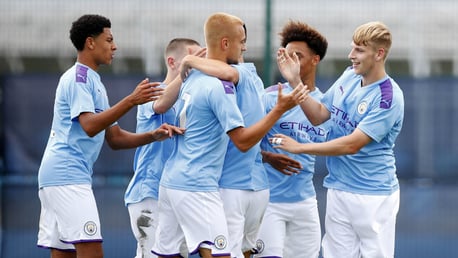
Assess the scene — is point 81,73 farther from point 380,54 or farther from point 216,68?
point 380,54

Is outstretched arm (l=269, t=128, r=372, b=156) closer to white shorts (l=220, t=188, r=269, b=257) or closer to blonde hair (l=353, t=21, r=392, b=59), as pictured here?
white shorts (l=220, t=188, r=269, b=257)

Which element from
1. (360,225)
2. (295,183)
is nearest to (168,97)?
(295,183)

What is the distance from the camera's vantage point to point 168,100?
833cm

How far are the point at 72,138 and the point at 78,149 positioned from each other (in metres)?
0.09

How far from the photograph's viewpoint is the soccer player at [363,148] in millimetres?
8008

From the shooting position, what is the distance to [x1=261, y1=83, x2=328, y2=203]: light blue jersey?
341 inches

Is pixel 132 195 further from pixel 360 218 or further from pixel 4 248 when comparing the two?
pixel 4 248

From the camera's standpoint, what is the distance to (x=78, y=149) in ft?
27.3

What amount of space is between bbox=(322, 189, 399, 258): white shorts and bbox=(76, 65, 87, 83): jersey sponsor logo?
6.61ft

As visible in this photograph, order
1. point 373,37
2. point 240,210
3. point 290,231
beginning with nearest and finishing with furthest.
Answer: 1. point 240,210
2. point 373,37
3. point 290,231

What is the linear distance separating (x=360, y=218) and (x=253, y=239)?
791mm

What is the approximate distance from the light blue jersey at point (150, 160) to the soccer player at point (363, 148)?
3.75ft

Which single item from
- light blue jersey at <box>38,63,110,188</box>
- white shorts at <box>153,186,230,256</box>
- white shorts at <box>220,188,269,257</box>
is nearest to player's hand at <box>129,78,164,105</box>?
light blue jersey at <box>38,63,110,188</box>

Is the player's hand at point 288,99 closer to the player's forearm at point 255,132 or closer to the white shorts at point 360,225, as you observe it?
the player's forearm at point 255,132
